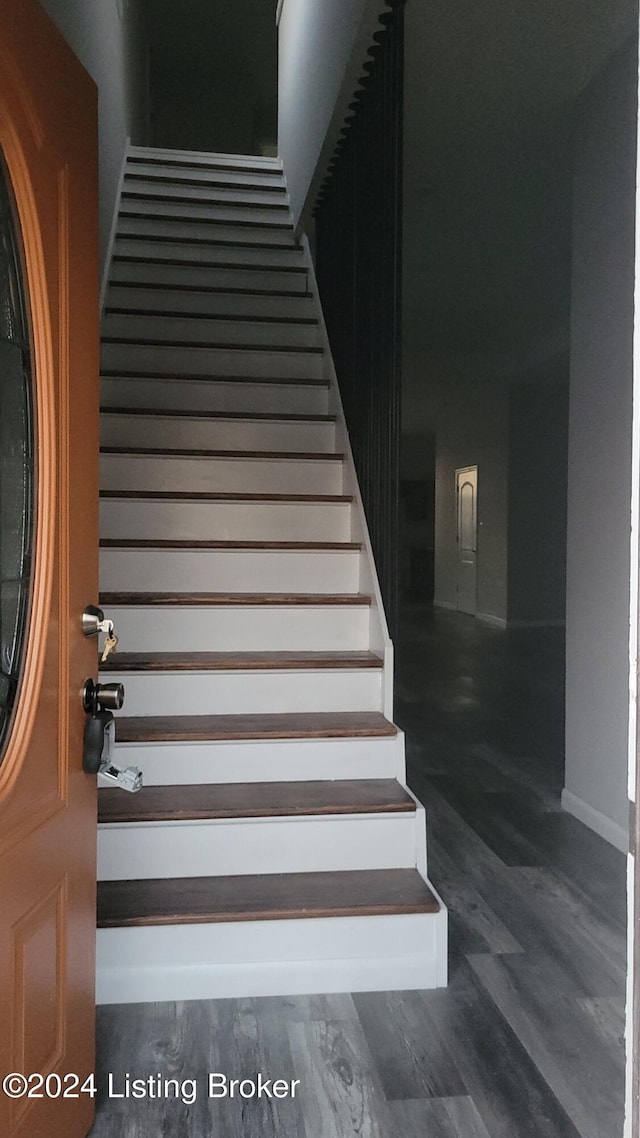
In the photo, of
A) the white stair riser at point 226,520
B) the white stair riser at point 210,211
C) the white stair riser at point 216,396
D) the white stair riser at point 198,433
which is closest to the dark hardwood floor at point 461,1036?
the white stair riser at point 226,520

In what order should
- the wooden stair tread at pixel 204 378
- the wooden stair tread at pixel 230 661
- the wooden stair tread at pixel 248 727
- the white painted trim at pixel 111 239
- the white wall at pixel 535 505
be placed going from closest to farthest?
1. the wooden stair tread at pixel 248 727
2. the wooden stair tread at pixel 230 661
3. the wooden stair tread at pixel 204 378
4. the white painted trim at pixel 111 239
5. the white wall at pixel 535 505

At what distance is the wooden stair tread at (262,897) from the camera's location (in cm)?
202

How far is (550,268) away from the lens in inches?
212

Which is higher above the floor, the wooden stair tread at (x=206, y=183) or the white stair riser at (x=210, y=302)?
the wooden stair tread at (x=206, y=183)

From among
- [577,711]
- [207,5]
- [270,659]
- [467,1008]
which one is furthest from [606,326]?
[207,5]

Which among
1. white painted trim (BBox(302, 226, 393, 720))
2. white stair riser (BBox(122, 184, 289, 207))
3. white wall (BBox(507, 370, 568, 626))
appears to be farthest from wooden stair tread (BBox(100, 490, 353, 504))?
white wall (BBox(507, 370, 568, 626))

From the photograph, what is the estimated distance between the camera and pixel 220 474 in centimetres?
343

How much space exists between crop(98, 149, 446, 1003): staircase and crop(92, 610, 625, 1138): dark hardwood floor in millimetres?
122

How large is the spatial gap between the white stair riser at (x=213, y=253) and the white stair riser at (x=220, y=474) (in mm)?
1803

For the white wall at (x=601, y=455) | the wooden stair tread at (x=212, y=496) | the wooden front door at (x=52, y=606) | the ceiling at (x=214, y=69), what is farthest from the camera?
the ceiling at (x=214, y=69)

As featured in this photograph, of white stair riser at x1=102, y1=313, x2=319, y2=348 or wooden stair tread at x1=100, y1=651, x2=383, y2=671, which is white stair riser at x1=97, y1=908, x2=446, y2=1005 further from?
white stair riser at x1=102, y1=313, x2=319, y2=348

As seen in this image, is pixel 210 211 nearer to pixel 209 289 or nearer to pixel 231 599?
pixel 209 289

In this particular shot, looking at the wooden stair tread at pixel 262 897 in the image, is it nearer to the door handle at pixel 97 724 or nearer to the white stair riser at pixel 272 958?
the white stair riser at pixel 272 958

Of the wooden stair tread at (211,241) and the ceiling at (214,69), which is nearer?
the wooden stair tread at (211,241)
